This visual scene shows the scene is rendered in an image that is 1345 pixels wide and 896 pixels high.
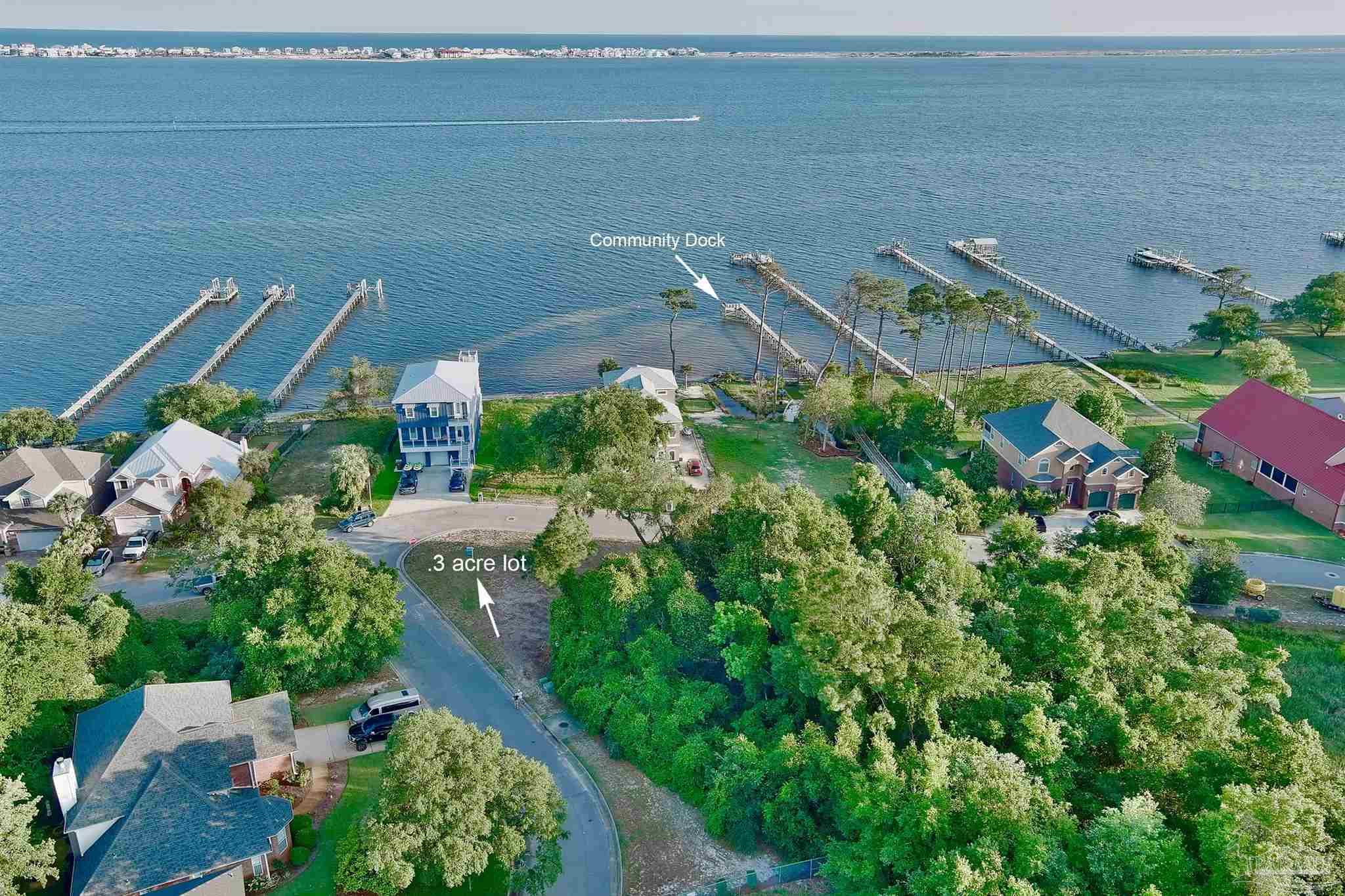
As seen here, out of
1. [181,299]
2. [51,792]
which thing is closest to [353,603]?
[51,792]

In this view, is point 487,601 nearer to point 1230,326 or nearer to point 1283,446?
point 1283,446

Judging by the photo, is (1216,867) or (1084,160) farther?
(1084,160)

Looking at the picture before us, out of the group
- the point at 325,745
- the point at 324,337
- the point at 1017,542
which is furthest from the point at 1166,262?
the point at 325,745

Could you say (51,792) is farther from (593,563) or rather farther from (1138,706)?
(1138,706)

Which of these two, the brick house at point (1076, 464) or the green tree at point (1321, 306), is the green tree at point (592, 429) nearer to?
the brick house at point (1076, 464)

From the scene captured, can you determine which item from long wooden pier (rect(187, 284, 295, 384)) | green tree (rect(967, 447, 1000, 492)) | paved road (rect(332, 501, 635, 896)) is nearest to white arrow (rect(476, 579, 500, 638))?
paved road (rect(332, 501, 635, 896))
